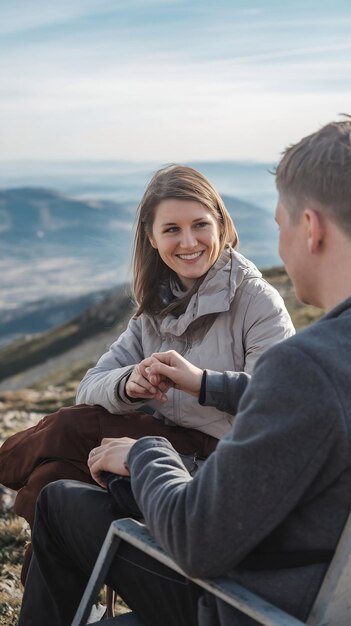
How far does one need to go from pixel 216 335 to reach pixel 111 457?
1856 millimetres

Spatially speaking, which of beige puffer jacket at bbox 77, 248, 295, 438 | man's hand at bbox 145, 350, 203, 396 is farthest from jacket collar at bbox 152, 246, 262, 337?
man's hand at bbox 145, 350, 203, 396

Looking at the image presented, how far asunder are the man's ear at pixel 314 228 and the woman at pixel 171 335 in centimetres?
201

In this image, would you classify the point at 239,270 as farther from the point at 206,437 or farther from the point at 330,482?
the point at 330,482

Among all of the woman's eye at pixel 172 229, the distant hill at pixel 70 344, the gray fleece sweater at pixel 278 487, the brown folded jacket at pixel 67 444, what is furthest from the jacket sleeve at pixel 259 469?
the distant hill at pixel 70 344

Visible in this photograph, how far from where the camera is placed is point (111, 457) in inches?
149

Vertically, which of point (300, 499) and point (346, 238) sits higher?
point (346, 238)

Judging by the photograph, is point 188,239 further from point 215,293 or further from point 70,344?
point 70,344

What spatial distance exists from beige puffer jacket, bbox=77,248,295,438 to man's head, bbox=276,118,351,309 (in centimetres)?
212

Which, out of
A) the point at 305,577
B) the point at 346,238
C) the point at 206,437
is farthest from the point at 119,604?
the point at 346,238

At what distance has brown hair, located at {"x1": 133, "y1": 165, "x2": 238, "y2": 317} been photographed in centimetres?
586

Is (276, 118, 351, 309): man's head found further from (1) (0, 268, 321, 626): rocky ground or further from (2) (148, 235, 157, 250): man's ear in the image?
(1) (0, 268, 321, 626): rocky ground

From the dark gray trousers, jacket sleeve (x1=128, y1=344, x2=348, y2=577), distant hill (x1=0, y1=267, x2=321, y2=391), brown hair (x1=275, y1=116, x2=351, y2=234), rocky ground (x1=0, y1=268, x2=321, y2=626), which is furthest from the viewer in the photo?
distant hill (x1=0, y1=267, x2=321, y2=391)

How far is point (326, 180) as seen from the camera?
3020mm

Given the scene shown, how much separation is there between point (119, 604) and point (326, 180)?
15.4ft
